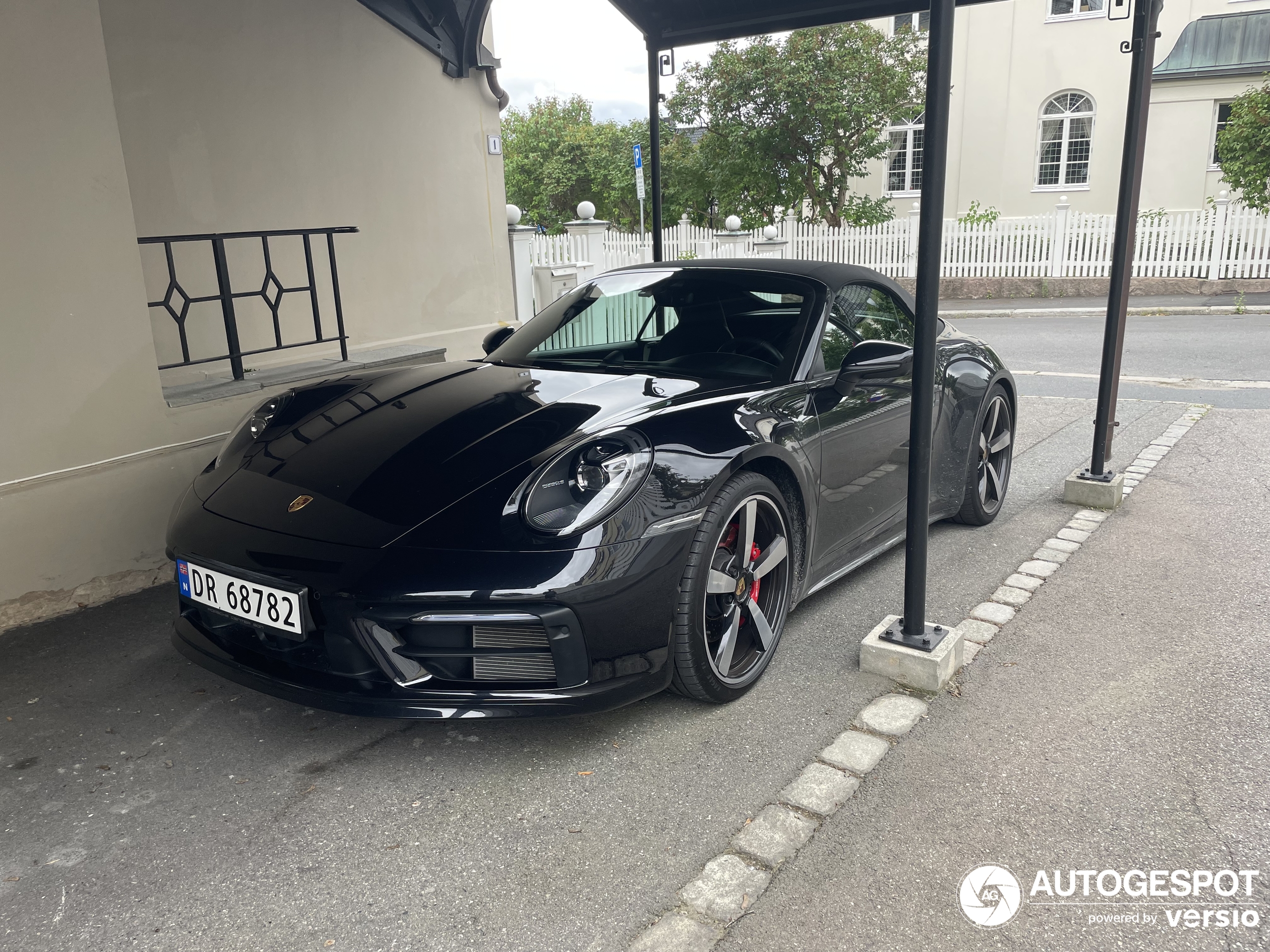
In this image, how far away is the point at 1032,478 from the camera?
5.56m

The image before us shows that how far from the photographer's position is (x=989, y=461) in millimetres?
4645

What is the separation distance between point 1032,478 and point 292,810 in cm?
464

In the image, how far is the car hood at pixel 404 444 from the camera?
2.57 meters

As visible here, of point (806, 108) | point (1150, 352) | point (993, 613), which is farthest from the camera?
point (806, 108)

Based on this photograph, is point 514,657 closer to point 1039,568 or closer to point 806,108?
point 1039,568

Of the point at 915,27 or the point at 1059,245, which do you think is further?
the point at 915,27

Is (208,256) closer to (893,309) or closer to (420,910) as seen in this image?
(893,309)

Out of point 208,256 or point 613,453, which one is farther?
point 208,256

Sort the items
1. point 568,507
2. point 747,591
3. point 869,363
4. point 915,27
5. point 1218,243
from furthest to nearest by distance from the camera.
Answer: point 915,27 < point 1218,243 < point 869,363 < point 747,591 < point 568,507

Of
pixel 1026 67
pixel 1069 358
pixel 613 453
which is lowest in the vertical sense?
pixel 1069 358

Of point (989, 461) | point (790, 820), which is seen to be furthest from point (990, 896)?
point (989, 461)

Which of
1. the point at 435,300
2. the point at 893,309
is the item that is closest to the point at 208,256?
the point at 435,300

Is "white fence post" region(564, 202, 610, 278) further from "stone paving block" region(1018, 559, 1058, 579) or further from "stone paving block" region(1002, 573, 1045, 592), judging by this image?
"stone paving block" region(1002, 573, 1045, 592)

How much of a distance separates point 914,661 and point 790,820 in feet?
2.96
